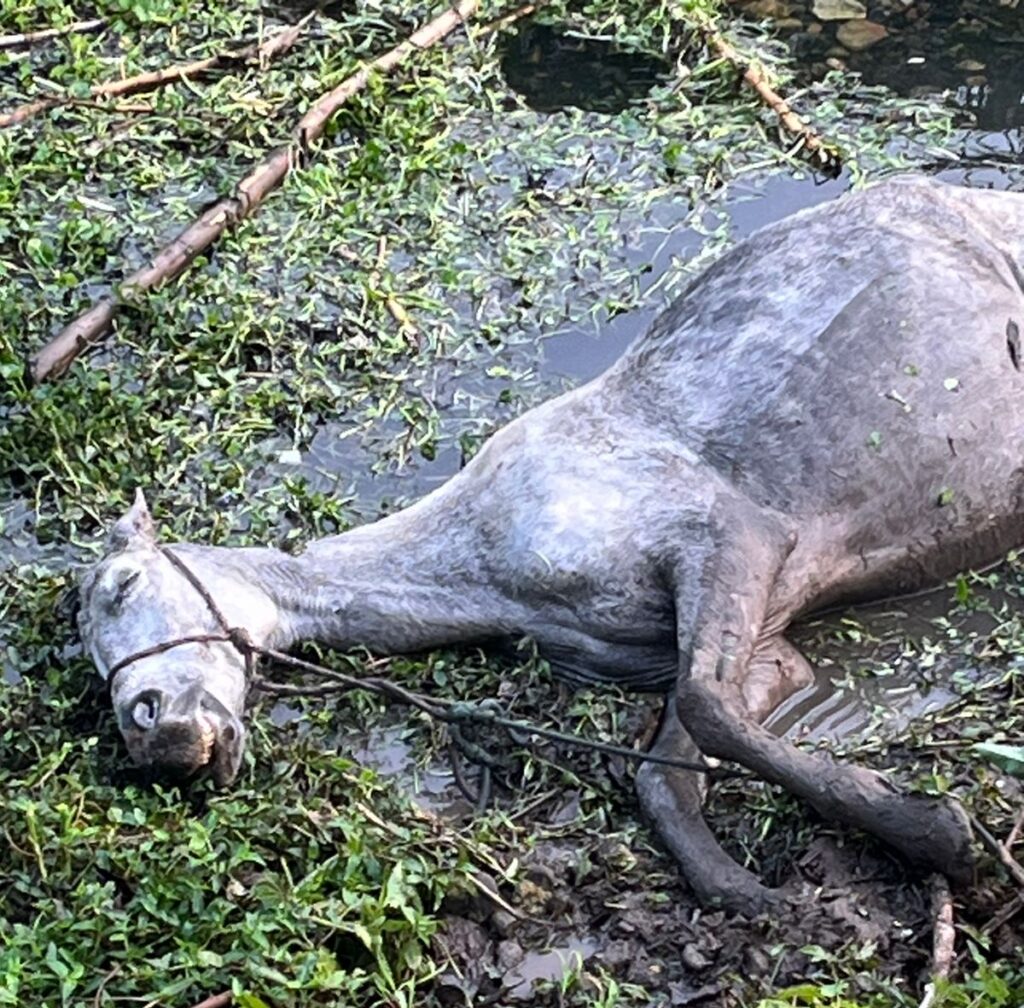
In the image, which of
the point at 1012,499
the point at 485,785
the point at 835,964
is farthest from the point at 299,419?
the point at 835,964

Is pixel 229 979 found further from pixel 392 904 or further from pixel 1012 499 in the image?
pixel 1012 499

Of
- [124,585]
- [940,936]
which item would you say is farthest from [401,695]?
[940,936]

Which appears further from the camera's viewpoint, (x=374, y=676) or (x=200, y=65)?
(x=200, y=65)

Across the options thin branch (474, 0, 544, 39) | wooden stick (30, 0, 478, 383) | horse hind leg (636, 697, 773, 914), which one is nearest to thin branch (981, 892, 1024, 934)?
horse hind leg (636, 697, 773, 914)

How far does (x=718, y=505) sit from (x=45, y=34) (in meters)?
4.59

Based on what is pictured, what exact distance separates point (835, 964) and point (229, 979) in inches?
49.5

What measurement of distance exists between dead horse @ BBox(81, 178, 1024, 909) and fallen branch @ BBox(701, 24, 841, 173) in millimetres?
1970

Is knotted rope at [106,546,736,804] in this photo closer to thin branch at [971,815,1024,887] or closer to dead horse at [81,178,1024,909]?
dead horse at [81,178,1024,909]

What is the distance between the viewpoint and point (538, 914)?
4.36 metres

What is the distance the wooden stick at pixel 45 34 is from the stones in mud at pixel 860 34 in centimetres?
321

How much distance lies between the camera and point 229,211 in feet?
23.0

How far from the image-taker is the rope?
4.69 metres

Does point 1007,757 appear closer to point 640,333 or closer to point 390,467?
point 390,467

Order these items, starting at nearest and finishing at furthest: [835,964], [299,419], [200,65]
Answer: [835,964], [299,419], [200,65]
